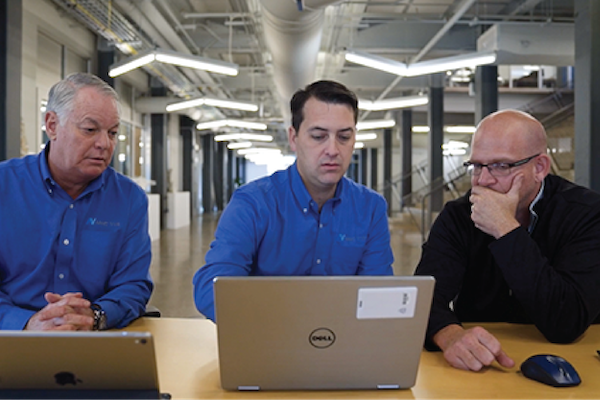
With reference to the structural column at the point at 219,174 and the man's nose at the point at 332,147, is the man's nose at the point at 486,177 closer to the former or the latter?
the man's nose at the point at 332,147

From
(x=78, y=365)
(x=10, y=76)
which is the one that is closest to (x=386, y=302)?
(x=78, y=365)

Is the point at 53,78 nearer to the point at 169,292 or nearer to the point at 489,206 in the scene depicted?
the point at 169,292

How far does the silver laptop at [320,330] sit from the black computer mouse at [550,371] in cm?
34

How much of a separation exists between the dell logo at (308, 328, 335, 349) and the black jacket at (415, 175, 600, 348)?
1.95ft

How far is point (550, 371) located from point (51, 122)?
1892 millimetres

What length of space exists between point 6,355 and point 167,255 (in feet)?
27.7

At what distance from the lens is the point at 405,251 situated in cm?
977

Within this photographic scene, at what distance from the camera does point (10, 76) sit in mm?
5160

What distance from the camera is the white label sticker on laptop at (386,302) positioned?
3.51 feet

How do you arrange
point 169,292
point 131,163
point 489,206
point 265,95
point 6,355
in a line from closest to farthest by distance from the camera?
point 6,355
point 489,206
point 169,292
point 131,163
point 265,95

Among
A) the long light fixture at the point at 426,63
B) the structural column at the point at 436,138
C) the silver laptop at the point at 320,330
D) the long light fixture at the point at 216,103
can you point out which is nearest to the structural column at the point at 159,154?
the long light fixture at the point at 216,103

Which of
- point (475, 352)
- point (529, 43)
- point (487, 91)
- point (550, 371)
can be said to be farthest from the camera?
point (487, 91)

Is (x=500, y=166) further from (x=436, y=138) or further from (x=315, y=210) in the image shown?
(x=436, y=138)

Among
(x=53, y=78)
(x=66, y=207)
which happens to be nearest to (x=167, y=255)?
(x=53, y=78)
